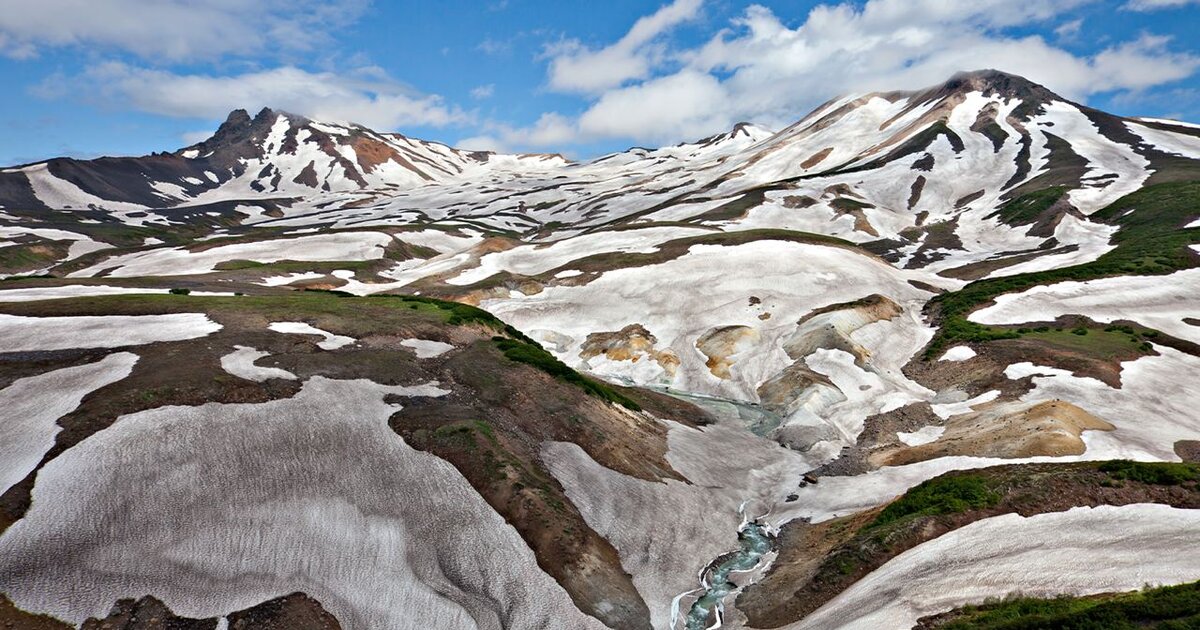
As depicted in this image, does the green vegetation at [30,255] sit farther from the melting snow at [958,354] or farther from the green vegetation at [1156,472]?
the green vegetation at [1156,472]

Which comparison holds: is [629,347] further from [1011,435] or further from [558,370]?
[1011,435]

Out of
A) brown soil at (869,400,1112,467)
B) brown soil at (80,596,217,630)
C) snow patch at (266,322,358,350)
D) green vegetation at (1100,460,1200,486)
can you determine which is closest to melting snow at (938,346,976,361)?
brown soil at (869,400,1112,467)

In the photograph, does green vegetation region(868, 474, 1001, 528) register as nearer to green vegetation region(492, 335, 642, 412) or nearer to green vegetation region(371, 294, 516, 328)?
green vegetation region(492, 335, 642, 412)

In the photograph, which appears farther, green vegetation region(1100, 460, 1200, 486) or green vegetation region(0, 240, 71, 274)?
green vegetation region(0, 240, 71, 274)

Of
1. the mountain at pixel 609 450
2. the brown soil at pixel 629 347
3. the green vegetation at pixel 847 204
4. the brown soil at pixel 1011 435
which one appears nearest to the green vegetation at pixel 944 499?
the mountain at pixel 609 450

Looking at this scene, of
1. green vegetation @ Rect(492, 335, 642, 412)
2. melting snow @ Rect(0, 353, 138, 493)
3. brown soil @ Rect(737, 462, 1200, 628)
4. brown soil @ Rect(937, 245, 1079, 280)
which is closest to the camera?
melting snow @ Rect(0, 353, 138, 493)

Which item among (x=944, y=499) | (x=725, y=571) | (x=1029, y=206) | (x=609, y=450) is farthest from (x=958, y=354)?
(x=1029, y=206)
